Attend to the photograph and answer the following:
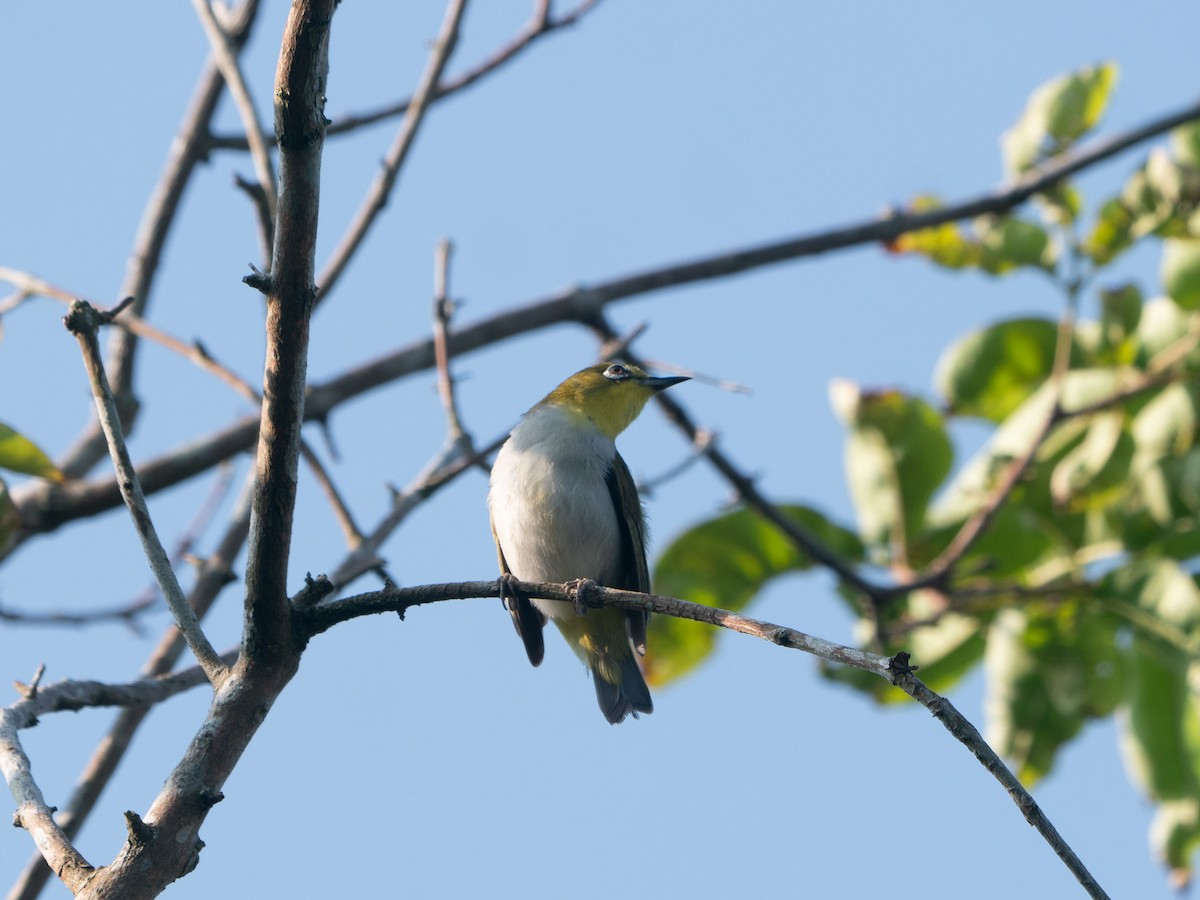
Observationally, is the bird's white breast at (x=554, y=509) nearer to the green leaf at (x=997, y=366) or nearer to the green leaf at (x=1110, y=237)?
the green leaf at (x=997, y=366)

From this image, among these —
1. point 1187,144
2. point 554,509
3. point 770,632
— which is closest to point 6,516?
point 554,509

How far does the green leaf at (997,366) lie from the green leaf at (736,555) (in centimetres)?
99

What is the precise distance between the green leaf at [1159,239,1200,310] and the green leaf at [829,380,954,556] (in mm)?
1278

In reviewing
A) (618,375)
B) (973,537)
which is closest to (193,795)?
(618,375)

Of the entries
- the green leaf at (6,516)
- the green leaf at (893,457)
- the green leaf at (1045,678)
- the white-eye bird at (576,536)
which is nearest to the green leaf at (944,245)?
the green leaf at (893,457)

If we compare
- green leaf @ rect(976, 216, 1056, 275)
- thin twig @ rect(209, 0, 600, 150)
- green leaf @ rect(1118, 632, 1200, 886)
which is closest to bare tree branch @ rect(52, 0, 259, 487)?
thin twig @ rect(209, 0, 600, 150)

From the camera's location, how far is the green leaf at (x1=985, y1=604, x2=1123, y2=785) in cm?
661

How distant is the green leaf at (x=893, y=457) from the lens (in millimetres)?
6738

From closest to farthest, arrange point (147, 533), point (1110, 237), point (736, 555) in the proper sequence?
point (147, 533)
point (1110, 237)
point (736, 555)

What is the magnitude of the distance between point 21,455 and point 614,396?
2856 mm

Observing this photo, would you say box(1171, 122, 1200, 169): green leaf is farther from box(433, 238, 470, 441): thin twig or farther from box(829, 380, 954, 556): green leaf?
box(433, 238, 470, 441): thin twig

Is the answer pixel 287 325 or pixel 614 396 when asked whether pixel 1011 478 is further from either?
pixel 287 325

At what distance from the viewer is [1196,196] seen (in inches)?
251

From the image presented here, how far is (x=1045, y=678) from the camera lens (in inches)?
267
